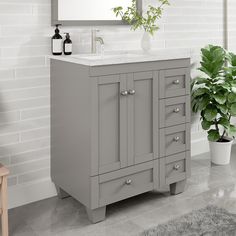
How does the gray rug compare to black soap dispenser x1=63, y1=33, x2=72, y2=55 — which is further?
black soap dispenser x1=63, y1=33, x2=72, y2=55

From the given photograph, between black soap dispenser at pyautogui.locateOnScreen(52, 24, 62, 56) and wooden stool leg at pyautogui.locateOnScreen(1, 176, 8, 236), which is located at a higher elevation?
black soap dispenser at pyautogui.locateOnScreen(52, 24, 62, 56)

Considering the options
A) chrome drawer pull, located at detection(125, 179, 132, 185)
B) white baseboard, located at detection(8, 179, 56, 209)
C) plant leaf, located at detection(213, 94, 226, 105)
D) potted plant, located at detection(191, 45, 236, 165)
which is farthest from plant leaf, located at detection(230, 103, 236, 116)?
white baseboard, located at detection(8, 179, 56, 209)

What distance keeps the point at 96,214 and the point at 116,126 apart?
1.85 ft

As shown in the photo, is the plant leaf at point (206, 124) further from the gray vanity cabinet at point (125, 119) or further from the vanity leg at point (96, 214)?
the vanity leg at point (96, 214)

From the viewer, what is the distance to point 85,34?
3049mm

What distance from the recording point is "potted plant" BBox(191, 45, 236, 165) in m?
3.55

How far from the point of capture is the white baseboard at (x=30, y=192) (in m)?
2.88

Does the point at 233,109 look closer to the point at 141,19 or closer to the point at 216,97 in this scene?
the point at 216,97

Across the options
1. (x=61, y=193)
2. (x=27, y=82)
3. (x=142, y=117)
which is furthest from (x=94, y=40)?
(x=61, y=193)

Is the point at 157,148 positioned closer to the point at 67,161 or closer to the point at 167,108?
the point at 167,108

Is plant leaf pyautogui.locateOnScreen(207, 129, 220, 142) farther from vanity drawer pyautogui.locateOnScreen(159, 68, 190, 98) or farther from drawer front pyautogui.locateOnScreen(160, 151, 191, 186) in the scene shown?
vanity drawer pyautogui.locateOnScreen(159, 68, 190, 98)

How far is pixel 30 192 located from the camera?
2961mm

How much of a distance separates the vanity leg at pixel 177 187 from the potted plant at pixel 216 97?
2.17ft

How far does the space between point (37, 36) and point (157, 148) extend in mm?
1087
